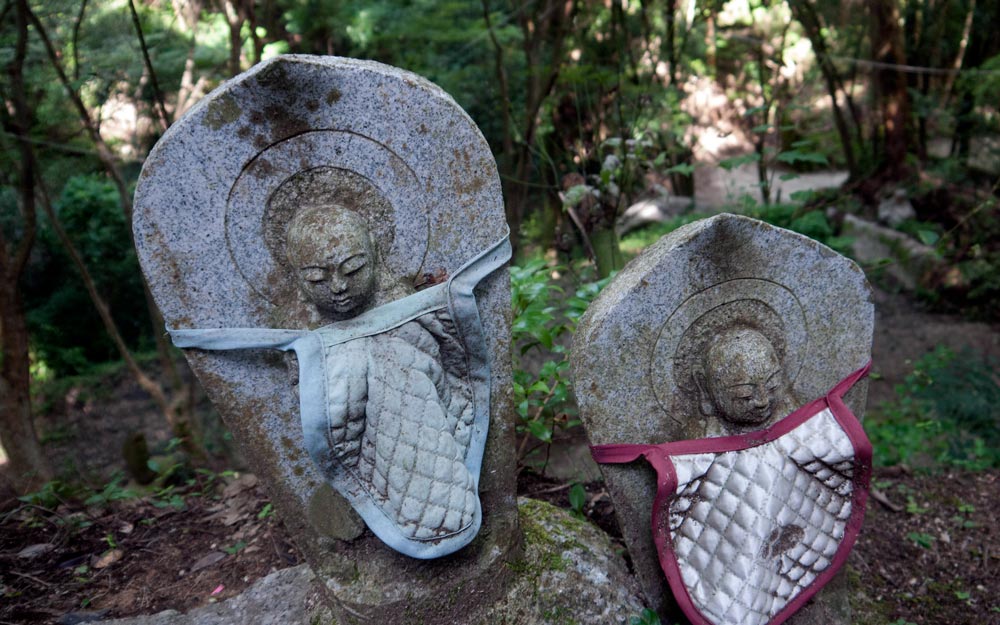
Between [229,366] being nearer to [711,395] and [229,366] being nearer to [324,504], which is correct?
[324,504]

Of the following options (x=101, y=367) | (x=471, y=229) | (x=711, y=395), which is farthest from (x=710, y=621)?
(x=101, y=367)

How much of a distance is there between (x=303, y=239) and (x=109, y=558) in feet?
6.03

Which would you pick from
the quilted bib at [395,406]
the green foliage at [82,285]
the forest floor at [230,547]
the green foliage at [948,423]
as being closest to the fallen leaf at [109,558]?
the forest floor at [230,547]

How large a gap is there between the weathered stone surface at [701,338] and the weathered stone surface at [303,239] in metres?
0.30

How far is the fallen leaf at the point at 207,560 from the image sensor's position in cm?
258

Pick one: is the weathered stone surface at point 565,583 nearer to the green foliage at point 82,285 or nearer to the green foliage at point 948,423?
the green foliage at point 948,423

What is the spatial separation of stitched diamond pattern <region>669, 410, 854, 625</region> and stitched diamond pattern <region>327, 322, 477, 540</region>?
67 centimetres

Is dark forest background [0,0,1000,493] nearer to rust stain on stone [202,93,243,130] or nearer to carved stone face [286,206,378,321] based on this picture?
carved stone face [286,206,378,321]

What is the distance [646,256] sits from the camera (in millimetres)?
1943

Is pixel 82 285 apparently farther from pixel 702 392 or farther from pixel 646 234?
pixel 702 392

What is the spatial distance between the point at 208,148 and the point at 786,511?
187 cm

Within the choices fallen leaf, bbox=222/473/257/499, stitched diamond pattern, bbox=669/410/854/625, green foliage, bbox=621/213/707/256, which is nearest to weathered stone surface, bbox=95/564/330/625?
fallen leaf, bbox=222/473/257/499

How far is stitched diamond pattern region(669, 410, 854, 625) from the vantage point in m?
1.98

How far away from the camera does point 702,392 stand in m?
2.00
